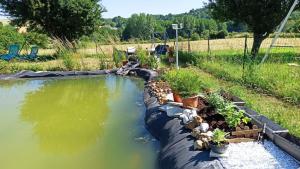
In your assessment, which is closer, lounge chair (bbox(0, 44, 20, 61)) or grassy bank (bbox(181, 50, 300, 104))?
grassy bank (bbox(181, 50, 300, 104))

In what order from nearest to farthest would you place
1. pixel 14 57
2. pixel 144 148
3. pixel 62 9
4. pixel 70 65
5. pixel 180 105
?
pixel 144 148 → pixel 180 105 → pixel 70 65 → pixel 14 57 → pixel 62 9

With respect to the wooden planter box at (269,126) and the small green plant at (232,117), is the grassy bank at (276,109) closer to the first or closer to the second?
the wooden planter box at (269,126)

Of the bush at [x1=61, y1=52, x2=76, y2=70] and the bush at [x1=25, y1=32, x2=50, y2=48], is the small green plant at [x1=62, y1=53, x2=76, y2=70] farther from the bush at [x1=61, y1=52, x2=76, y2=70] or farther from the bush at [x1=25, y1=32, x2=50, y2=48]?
the bush at [x1=25, y1=32, x2=50, y2=48]

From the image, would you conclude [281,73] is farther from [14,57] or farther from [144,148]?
[14,57]

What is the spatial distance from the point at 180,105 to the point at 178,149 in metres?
1.62

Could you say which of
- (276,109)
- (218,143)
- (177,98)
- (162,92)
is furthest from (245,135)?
(162,92)

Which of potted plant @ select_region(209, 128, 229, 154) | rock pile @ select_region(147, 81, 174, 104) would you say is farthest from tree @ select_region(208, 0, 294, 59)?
potted plant @ select_region(209, 128, 229, 154)

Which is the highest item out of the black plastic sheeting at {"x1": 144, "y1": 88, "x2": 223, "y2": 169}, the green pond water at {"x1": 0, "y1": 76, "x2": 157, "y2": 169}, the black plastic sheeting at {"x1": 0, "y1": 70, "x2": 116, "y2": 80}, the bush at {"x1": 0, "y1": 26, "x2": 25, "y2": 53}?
the bush at {"x1": 0, "y1": 26, "x2": 25, "y2": 53}

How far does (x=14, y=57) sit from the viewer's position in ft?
52.1

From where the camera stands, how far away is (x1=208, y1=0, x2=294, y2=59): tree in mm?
13938

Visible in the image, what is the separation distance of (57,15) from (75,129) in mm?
12597

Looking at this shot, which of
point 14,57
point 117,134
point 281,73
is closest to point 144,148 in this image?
point 117,134

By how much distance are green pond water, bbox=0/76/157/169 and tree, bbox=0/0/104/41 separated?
7696 mm

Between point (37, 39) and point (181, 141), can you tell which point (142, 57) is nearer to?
point (181, 141)
